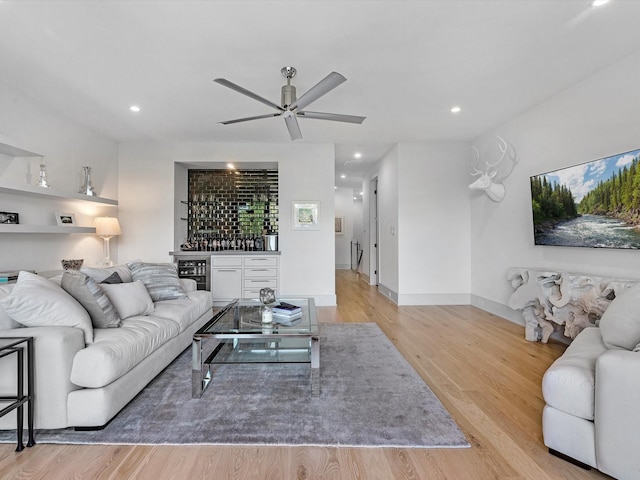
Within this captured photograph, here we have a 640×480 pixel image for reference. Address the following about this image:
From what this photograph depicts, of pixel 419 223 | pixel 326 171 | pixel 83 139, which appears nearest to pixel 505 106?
pixel 419 223

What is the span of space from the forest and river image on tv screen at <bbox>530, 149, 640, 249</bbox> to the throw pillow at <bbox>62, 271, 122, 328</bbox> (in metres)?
4.31

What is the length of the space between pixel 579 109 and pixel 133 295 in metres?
4.75

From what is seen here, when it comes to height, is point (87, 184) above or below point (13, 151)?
below

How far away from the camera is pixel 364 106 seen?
12.3ft

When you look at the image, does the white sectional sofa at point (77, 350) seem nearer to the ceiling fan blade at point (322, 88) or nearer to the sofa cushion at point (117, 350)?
the sofa cushion at point (117, 350)

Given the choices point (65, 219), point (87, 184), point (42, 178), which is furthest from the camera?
point (87, 184)

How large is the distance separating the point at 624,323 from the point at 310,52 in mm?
2962

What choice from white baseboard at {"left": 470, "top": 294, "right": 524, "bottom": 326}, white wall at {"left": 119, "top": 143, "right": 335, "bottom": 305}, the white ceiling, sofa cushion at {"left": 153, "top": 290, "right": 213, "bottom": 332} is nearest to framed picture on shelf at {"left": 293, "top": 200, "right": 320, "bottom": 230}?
white wall at {"left": 119, "top": 143, "right": 335, "bottom": 305}

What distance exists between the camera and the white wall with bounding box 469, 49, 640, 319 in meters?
2.77

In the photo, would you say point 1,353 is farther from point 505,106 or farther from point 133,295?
point 505,106

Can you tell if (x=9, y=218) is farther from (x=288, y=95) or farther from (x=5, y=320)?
(x=288, y=95)

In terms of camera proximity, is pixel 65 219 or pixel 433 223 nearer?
pixel 65 219

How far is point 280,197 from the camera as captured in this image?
17.0 feet

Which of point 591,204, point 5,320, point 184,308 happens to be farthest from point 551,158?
point 5,320
